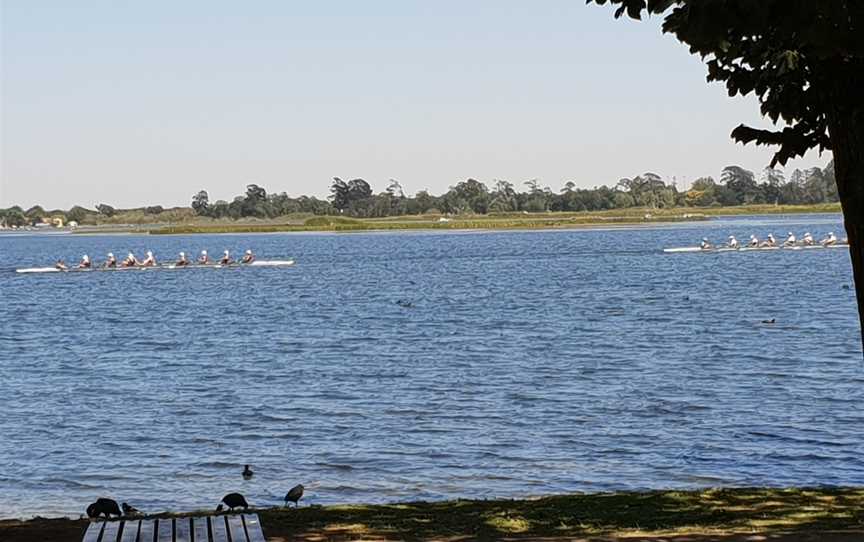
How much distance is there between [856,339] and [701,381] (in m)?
10.2

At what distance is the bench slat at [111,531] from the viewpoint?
9.52 m

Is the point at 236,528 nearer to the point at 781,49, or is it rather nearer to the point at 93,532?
the point at 93,532

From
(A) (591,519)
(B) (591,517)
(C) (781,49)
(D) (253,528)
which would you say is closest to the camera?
(C) (781,49)

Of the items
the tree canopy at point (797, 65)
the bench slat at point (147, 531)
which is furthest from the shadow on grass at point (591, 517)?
the tree canopy at point (797, 65)

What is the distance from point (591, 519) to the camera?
36.4 feet

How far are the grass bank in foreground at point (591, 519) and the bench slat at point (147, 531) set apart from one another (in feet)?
1.91

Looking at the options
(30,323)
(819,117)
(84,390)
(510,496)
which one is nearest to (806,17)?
(819,117)

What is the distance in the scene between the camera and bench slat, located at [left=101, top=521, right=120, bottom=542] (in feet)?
31.2

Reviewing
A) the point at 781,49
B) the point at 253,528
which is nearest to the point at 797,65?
the point at 781,49

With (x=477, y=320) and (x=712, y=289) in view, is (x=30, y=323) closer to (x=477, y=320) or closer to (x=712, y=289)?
(x=477, y=320)

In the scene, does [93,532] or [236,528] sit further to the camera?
[93,532]

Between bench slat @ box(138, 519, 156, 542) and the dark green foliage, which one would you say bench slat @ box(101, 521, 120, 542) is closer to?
bench slat @ box(138, 519, 156, 542)

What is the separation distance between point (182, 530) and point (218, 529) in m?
0.26

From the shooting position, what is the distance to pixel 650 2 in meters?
7.60
